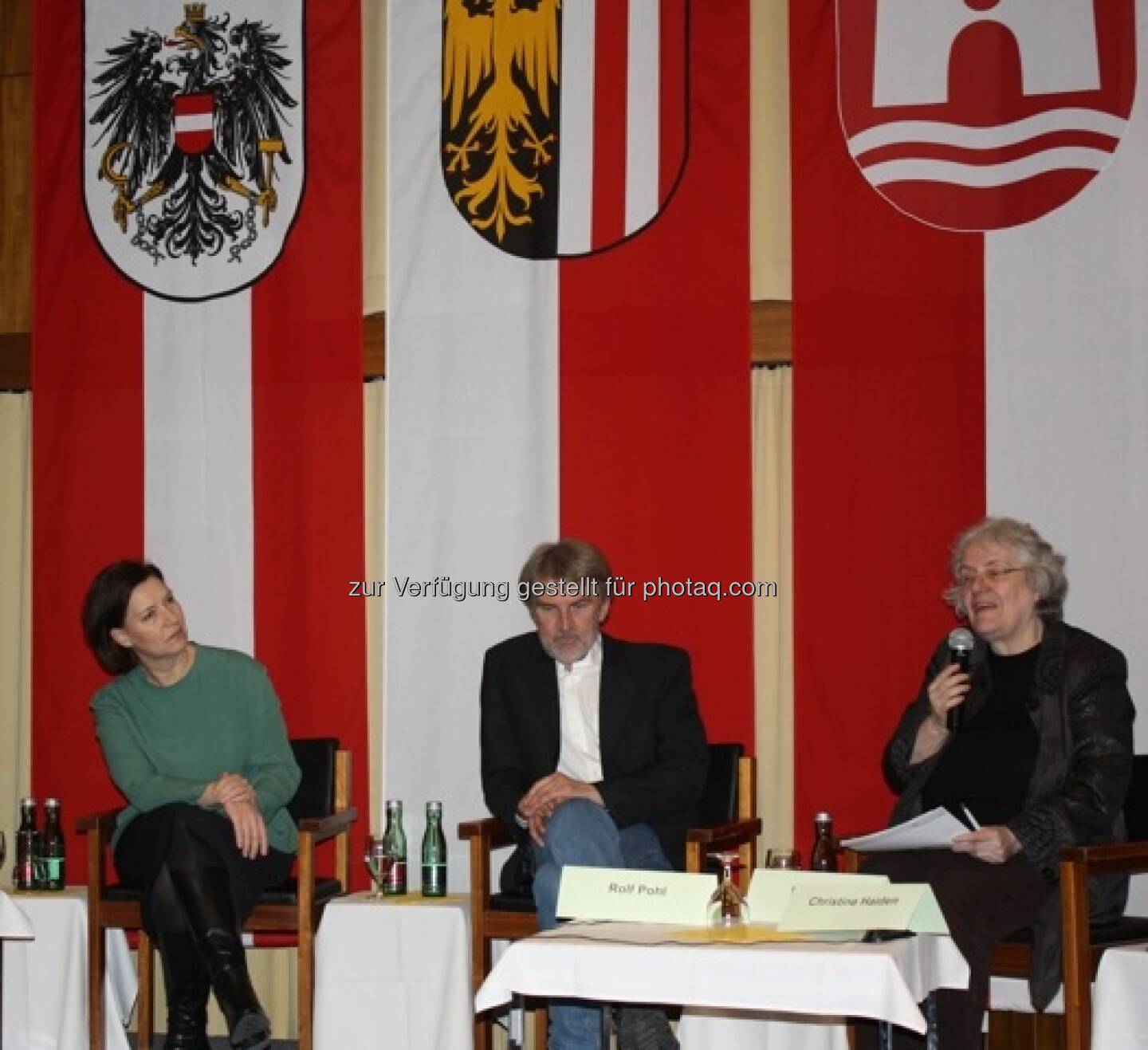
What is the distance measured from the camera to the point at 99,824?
14.0 feet

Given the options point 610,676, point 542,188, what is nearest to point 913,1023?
point 610,676

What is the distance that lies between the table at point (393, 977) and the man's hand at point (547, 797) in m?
0.37

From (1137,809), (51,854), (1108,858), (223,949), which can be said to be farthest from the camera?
(51,854)

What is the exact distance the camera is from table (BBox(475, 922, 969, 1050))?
2.53 m

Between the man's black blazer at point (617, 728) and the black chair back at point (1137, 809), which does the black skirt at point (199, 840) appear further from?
the black chair back at point (1137, 809)

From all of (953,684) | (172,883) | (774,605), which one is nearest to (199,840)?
(172,883)

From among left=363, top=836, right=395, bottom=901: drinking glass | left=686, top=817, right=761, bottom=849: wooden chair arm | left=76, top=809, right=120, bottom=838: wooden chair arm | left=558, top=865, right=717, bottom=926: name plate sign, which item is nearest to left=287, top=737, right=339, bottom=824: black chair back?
left=363, top=836, right=395, bottom=901: drinking glass

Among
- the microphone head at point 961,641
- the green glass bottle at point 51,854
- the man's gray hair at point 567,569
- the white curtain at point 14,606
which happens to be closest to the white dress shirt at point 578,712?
the man's gray hair at point 567,569

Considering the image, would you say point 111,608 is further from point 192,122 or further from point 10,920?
point 192,122

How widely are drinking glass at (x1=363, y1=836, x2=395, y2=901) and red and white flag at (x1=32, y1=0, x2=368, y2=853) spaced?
47 cm

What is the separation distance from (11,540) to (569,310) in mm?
1865

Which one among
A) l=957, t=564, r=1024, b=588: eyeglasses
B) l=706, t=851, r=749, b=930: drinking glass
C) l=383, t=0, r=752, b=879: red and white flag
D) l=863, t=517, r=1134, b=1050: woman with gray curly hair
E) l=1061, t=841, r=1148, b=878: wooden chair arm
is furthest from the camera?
l=383, t=0, r=752, b=879: red and white flag

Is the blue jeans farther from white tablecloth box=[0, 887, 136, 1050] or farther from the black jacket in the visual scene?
white tablecloth box=[0, 887, 136, 1050]

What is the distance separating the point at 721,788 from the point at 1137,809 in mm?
998
